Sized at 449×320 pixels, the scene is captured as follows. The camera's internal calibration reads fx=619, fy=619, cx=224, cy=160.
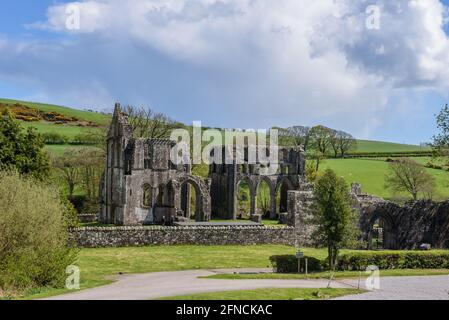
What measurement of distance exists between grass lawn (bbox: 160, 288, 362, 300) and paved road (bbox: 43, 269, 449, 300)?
0.92 meters

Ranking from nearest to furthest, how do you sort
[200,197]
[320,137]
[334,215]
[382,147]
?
1. [334,215]
2. [200,197]
3. [320,137]
4. [382,147]

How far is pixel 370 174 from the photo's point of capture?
3927 inches

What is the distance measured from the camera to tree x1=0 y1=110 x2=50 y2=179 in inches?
1858

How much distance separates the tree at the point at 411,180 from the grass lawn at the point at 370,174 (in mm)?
1590

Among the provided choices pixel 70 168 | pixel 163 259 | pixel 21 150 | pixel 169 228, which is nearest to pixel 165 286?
pixel 163 259

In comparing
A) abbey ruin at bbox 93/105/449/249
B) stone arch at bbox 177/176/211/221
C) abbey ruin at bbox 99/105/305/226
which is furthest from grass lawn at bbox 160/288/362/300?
stone arch at bbox 177/176/211/221

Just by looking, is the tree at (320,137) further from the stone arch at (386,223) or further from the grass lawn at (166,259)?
the grass lawn at (166,259)

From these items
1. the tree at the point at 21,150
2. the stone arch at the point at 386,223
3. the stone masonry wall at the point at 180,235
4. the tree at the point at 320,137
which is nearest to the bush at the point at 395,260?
the stone masonry wall at the point at 180,235

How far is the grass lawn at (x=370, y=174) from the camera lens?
92188 mm

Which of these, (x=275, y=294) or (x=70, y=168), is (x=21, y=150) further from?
(x=70, y=168)

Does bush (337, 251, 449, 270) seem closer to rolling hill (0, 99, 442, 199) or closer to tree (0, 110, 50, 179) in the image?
tree (0, 110, 50, 179)

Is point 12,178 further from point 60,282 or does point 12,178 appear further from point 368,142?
point 368,142

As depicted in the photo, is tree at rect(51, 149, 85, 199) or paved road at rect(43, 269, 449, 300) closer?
paved road at rect(43, 269, 449, 300)

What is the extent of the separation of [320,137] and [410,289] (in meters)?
82.3
